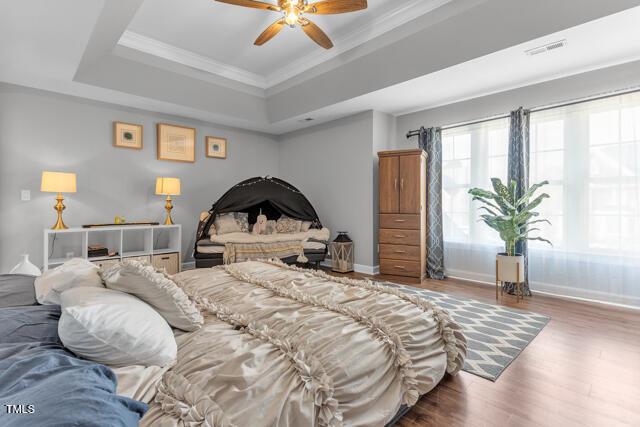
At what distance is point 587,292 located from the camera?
3561 millimetres

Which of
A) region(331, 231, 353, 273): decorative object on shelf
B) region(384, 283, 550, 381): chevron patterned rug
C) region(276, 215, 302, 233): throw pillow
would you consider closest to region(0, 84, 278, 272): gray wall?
region(276, 215, 302, 233): throw pillow

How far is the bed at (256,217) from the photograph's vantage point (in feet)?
14.2

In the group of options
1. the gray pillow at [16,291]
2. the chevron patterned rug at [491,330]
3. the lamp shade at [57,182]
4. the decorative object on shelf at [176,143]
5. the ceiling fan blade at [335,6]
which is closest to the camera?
the gray pillow at [16,291]

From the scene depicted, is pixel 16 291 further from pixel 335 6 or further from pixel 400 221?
pixel 400 221

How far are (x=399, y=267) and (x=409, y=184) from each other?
1185 mm

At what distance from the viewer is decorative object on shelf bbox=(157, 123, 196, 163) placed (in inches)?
189

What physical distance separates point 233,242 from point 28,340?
3.27 metres

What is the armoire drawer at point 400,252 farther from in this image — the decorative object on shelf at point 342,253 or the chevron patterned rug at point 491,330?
the chevron patterned rug at point 491,330

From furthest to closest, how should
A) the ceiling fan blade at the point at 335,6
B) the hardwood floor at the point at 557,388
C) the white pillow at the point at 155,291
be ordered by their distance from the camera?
the ceiling fan blade at the point at 335,6, the hardwood floor at the point at 557,388, the white pillow at the point at 155,291

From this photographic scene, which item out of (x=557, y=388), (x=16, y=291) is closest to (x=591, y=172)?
(x=557, y=388)

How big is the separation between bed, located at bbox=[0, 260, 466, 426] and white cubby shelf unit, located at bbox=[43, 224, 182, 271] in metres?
2.63

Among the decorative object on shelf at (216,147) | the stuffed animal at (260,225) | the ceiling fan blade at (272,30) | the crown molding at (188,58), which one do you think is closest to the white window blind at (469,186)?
the stuffed animal at (260,225)

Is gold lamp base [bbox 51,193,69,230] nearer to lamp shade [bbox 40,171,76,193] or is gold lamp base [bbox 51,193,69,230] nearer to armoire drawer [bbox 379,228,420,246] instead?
lamp shade [bbox 40,171,76,193]

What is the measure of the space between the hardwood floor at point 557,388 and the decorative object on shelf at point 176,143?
15.3 feet
